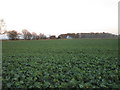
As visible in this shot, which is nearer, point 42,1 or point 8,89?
point 8,89

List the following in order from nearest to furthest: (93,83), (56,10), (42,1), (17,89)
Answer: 1. (17,89)
2. (93,83)
3. (42,1)
4. (56,10)

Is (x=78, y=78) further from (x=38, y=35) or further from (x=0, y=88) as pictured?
(x=38, y=35)

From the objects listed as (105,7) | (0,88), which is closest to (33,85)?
(0,88)

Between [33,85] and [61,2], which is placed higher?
[61,2]

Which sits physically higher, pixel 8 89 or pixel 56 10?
pixel 56 10

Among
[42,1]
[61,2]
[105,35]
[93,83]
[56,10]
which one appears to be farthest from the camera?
[105,35]

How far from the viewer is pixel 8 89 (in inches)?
162

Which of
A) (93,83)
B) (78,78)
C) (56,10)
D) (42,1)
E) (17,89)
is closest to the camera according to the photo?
(17,89)

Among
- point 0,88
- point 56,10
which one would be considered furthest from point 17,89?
point 56,10

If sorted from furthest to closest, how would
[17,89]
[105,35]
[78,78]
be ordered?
1. [105,35]
2. [78,78]
3. [17,89]

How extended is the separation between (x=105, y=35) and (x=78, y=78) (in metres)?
95.4

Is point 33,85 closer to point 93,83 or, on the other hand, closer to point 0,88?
point 0,88

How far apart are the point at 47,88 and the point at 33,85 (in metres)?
0.57

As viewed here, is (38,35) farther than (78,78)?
Yes
